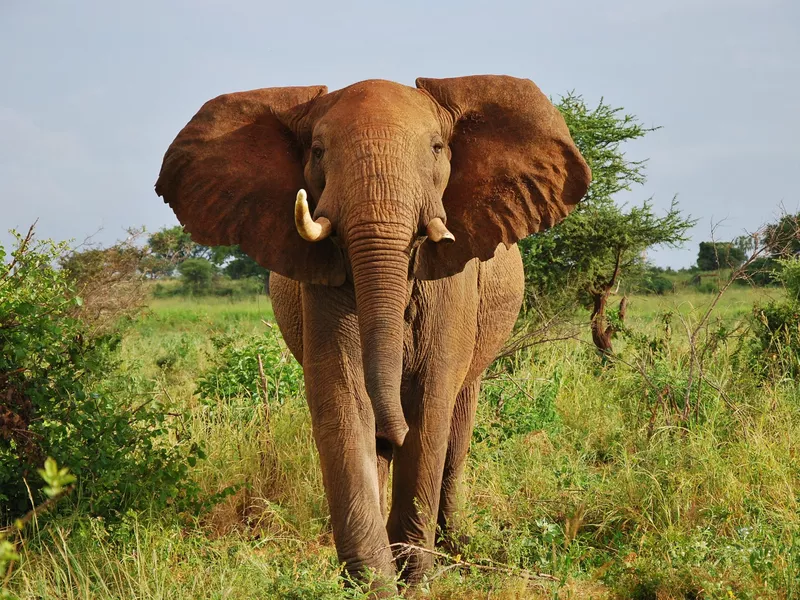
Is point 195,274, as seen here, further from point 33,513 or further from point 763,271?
point 33,513

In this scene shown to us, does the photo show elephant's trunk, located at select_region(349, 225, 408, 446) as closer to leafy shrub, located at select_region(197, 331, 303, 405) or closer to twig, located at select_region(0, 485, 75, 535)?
twig, located at select_region(0, 485, 75, 535)

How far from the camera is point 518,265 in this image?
7.02m

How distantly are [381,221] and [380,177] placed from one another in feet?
0.61

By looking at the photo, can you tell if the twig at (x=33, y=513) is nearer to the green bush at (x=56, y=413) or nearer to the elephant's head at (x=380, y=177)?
the green bush at (x=56, y=413)

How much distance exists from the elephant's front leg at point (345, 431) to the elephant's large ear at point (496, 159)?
569 mm

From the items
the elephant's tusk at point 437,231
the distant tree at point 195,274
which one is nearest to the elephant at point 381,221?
the elephant's tusk at point 437,231

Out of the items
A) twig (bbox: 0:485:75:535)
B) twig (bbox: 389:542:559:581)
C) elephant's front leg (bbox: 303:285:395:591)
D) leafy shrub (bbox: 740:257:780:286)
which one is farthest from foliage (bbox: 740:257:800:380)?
twig (bbox: 0:485:75:535)

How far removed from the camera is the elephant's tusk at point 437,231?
4.42 m

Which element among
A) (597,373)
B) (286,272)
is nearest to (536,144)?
(286,272)

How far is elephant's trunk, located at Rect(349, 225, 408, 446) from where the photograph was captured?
4.30 m

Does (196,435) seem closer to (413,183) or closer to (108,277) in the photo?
(413,183)

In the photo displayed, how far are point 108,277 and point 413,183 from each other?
9.57 metres

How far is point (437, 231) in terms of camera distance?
4445mm

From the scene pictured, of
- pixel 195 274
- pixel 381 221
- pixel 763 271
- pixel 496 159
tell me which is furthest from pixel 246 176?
pixel 195 274
